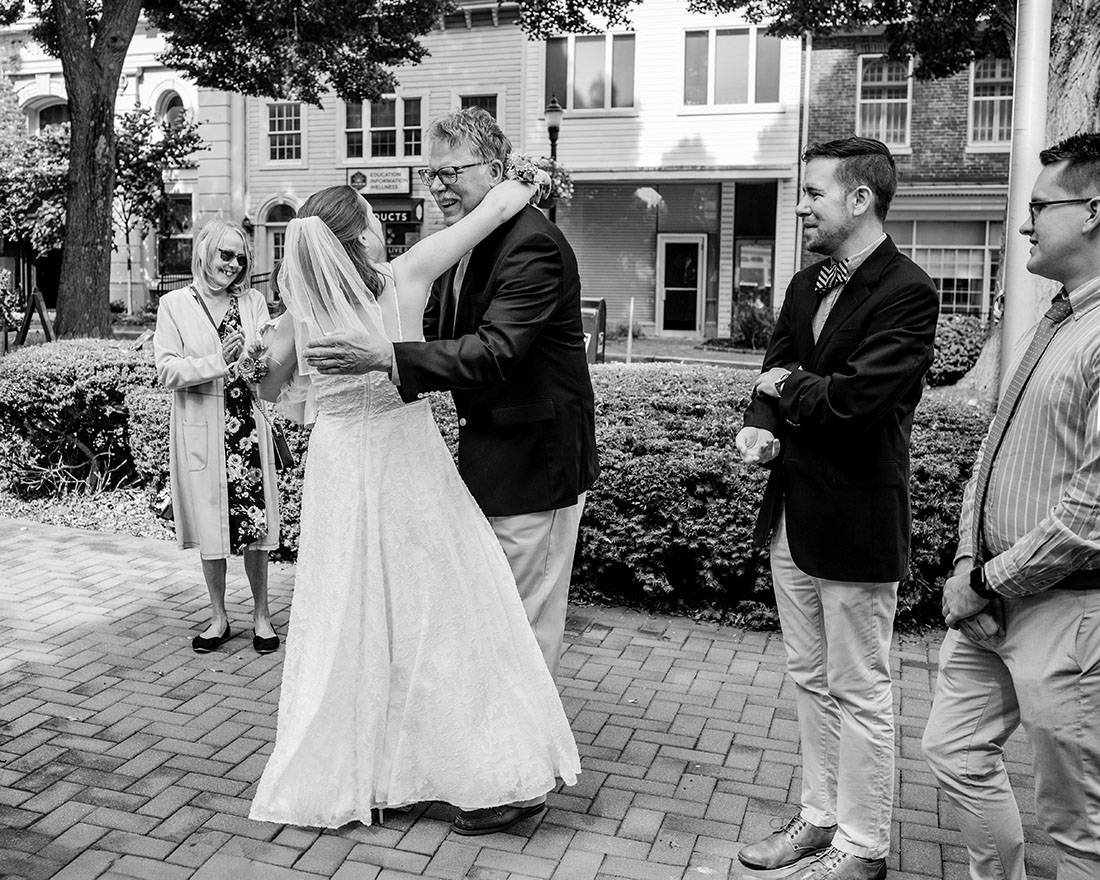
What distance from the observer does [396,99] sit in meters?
31.1

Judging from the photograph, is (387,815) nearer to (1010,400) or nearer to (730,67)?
(1010,400)

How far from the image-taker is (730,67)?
27.9 m

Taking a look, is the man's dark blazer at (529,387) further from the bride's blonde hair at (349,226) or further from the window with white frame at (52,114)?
the window with white frame at (52,114)

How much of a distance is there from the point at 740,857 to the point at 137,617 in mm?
3886

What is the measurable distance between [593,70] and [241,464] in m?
25.3

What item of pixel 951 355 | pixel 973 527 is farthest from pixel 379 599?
pixel 951 355

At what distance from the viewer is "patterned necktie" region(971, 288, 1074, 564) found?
9.26 ft

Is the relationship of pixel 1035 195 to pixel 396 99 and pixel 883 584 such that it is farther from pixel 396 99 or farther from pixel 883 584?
pixel 396 99

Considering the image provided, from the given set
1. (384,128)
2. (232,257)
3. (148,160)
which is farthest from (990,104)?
(232,257)

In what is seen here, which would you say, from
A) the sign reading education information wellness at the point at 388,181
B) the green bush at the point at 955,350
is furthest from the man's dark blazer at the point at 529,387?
the sign reading education information wellness at the point at 388,181

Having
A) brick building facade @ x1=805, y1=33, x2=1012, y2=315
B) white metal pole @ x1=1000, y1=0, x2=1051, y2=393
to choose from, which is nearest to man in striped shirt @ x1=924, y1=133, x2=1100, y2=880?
white metal pole @ x1=1000, y1=0, x2=1051, y2=393

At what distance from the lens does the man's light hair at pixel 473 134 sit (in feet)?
12.4

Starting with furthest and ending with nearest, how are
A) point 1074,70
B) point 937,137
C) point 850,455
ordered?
point 937,137
point 1074,70
point 850,455

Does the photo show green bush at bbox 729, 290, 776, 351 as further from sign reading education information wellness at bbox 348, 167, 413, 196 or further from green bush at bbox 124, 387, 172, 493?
green bush at bbox 124, 387, 172, 493
